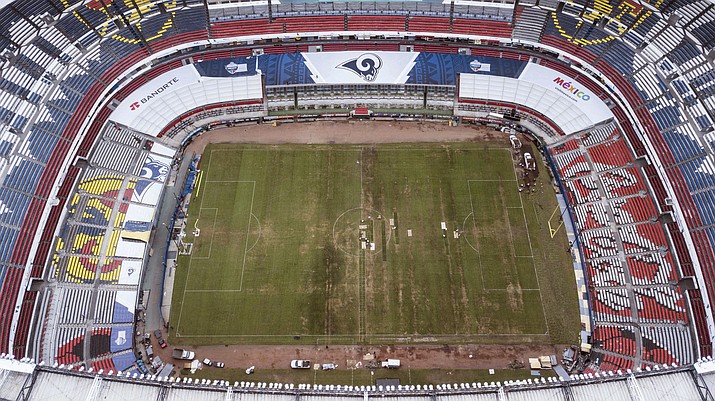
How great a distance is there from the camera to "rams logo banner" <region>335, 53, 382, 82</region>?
58.4 meters

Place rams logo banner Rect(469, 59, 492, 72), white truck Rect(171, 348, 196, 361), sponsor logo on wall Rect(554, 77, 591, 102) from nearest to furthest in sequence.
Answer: white truck Rect(171, 348, 196, 361) → sponsor logo on wall Rect(554, 77, 591, 102) → rams logo banner Rect(469, 59, 492, 72)

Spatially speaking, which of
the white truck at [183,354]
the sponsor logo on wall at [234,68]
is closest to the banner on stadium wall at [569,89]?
the sponsor logo on wall at [234,68]

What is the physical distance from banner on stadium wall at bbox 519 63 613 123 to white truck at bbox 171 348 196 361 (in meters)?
50.1

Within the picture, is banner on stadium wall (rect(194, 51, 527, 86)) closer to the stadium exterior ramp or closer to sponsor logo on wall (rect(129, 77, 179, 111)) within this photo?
sponsor logo on wall (rect(129, 77, 179, 111))

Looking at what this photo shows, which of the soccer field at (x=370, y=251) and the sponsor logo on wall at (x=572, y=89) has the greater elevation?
the sponsor logo on wall at (x=572, y=89)

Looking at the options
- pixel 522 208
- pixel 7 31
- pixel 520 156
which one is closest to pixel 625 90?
pixel 520 156

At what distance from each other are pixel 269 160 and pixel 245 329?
842 inches

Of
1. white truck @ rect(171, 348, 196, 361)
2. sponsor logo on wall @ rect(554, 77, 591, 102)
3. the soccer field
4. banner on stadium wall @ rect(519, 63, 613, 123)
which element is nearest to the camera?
white truck @ rect(171, 348, 196, 361)

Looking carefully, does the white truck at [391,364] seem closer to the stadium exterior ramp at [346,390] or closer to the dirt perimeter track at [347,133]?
the stadium exterior ramp at [346,390]

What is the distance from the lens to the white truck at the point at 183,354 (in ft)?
129

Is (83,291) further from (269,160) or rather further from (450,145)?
(450,145)

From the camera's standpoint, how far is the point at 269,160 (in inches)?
A: 2126

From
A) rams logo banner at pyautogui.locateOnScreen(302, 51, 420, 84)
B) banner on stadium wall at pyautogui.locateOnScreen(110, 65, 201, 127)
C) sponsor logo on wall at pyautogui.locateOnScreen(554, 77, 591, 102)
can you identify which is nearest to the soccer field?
banner on stadium wall at pyautogui.locateOnScreen(110, 65, 201, 127)

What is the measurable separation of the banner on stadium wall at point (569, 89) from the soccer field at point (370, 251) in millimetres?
10203
